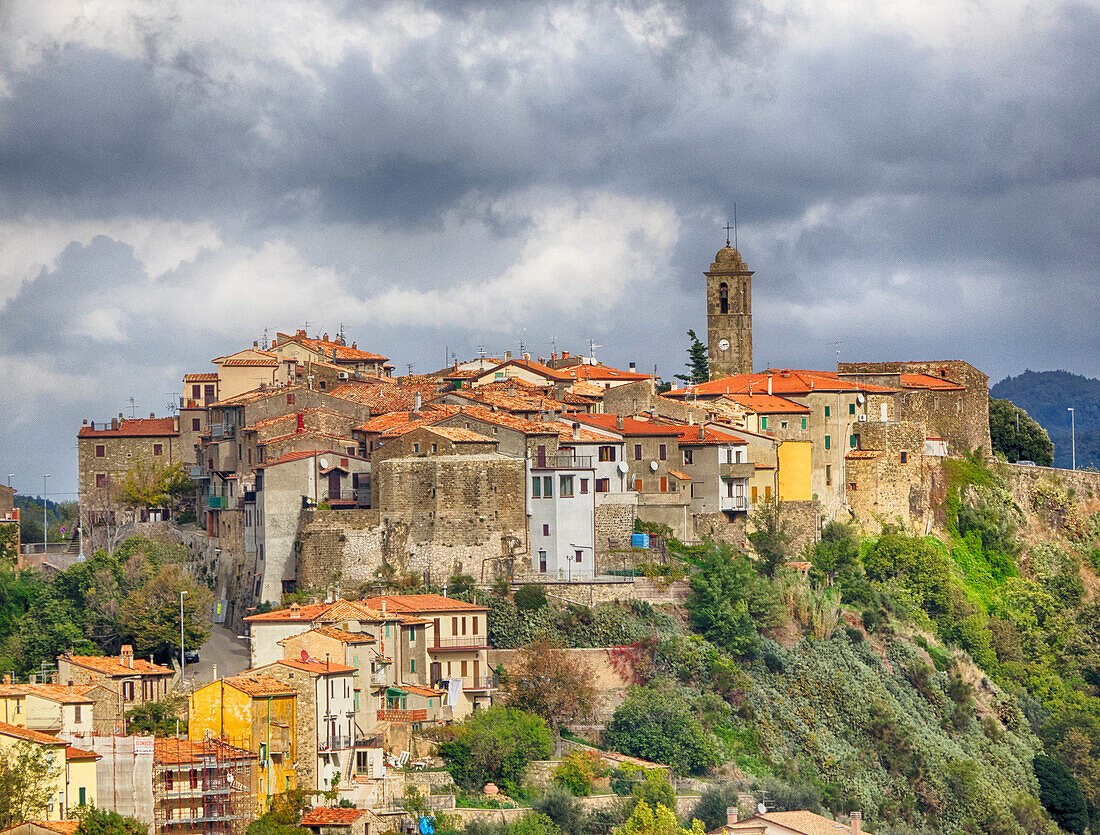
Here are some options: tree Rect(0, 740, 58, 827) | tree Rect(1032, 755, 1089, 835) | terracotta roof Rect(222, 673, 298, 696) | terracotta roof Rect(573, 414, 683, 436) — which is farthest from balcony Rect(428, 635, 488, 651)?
tree Rect(1032, 755, 1089, 835)

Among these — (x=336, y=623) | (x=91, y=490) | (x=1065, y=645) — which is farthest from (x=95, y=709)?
(x=1065, y=645)

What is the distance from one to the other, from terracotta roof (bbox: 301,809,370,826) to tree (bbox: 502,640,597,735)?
8.85 metres

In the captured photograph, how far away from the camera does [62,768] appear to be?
54156 mm

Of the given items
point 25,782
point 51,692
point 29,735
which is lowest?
point 25,782

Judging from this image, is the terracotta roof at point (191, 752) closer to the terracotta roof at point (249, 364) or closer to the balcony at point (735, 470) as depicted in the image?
the balcony at point (735, 470)

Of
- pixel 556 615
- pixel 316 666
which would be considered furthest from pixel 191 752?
pixel 556 615

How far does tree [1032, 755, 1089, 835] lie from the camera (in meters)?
74.7

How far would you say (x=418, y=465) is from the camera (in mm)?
66938

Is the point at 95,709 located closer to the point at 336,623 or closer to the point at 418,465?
the point at 336,623

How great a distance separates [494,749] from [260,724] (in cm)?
778

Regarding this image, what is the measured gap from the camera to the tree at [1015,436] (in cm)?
10394

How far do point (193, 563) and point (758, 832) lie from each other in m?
24.2

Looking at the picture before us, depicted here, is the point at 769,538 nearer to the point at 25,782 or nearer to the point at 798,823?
the point at 798,823

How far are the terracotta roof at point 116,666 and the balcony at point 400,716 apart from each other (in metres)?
6.77
